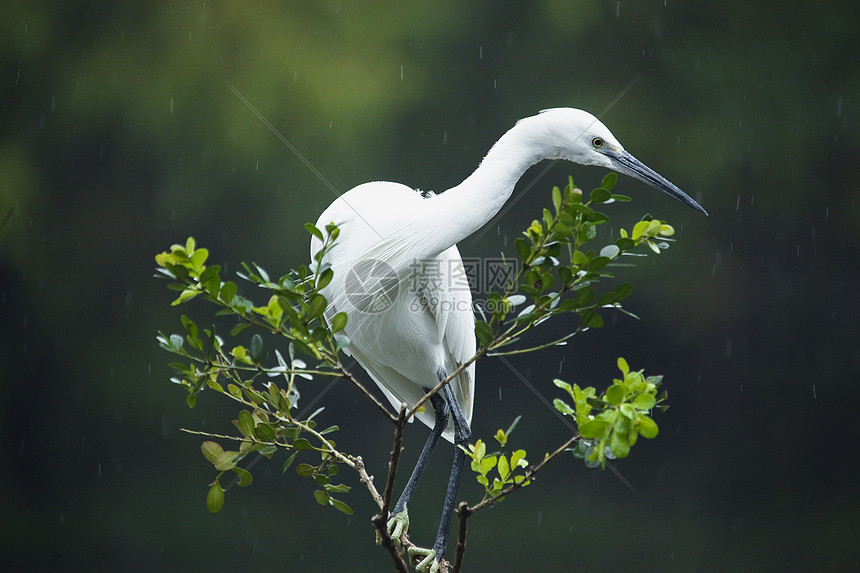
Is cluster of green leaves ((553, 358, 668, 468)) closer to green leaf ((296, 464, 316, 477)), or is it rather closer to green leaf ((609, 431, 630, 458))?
green leaf ((609, 431, 630, 458))

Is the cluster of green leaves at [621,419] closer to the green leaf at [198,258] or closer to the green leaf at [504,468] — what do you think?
the green leaf at [504,468]

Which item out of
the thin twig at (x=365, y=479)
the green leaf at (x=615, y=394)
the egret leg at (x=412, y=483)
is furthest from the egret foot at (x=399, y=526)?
the green leaf at (x=615, y=394)

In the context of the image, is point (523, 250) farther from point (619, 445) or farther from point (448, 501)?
point (448, 501)

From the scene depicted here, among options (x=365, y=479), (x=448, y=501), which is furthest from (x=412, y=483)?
(x=365, y=479)

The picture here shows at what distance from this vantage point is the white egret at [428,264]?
113 centimetres

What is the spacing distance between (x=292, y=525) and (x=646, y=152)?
78.8 inches

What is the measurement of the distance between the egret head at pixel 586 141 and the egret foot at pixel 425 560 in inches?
26.8

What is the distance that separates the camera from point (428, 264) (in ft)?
4.37

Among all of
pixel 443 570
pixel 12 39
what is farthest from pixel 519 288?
pixel 12 39

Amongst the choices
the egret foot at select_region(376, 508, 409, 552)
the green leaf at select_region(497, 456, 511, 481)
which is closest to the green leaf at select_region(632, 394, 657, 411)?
the green leaf at select_region(497, 456, 511, 481)

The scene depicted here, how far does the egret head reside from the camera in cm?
114

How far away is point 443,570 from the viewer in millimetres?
1178

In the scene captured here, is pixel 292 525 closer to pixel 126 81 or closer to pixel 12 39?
pixel 126 81

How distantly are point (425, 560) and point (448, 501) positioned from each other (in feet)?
0.53
